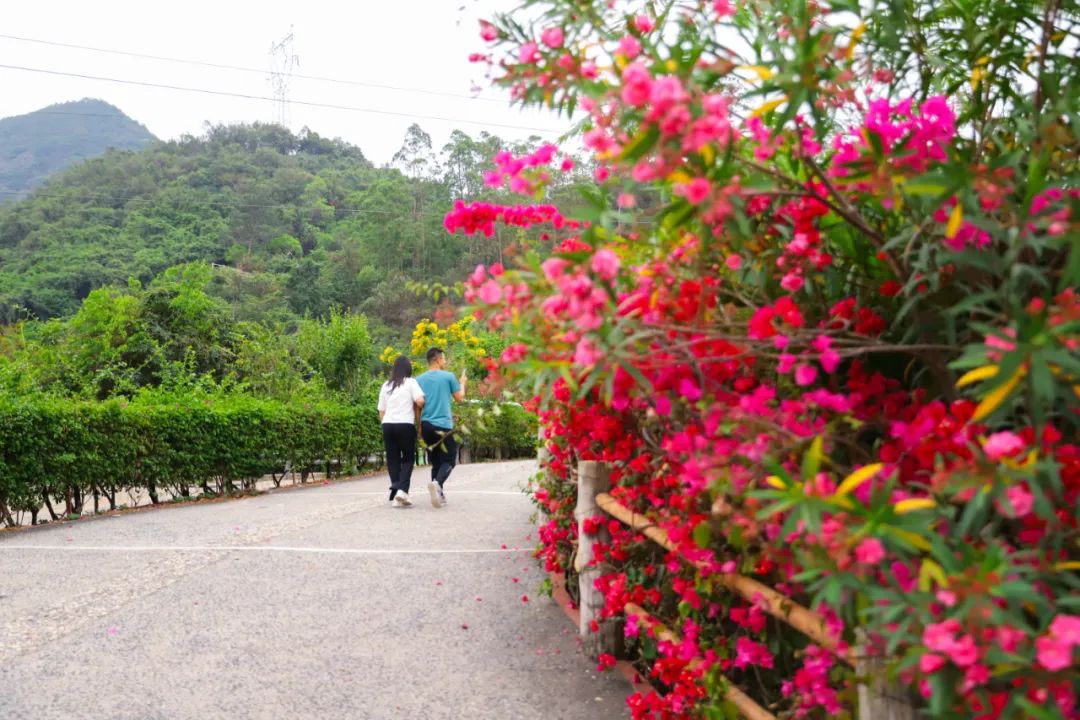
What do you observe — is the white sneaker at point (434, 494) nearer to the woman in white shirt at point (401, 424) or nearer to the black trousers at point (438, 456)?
the black trousers at point (438, 456)

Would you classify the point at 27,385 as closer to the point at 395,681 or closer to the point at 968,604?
the point at 395,681

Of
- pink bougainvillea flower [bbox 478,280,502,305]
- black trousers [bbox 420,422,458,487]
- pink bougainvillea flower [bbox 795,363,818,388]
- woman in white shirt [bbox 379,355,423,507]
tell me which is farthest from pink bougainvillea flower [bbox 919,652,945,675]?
woman in white shirt [bbox 379,355,423,507]

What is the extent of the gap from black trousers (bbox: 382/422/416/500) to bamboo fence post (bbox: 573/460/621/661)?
222 inches

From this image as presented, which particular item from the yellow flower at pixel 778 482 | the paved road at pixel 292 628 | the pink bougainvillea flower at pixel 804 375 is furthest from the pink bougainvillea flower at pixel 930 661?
the paved road at pixel 292 628

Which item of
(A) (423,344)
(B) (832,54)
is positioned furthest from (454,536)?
(A) (423,344)

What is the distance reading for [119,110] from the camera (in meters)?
176

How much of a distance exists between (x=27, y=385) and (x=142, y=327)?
1352 cm

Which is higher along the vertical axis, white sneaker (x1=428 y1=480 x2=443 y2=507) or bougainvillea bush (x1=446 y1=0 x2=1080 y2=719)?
bougainvillea bush (x1=446 y1=0 x2=1080 y2=719)

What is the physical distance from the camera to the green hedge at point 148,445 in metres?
9.74

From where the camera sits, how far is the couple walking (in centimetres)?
1012

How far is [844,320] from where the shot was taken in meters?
2.12

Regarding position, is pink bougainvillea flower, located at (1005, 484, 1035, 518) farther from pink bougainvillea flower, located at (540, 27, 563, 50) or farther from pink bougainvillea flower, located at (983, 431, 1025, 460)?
pink bougainvillea flower, located at (540, 27, 563, 50)

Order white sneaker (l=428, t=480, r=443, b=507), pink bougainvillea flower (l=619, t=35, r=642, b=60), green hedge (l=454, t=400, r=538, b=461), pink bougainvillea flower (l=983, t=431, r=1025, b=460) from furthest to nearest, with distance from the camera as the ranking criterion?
green hedge (l=454, t=400, r=538, b=461), white sneaker (l=428, t=480, r=443, b=507), pink bougainvillea flower (l=619, t=35, r=642, b=60), pink bougainvillea flower (l=983, t=431, r=1025, b=460)

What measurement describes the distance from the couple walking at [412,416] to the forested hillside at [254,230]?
39.5 meters
